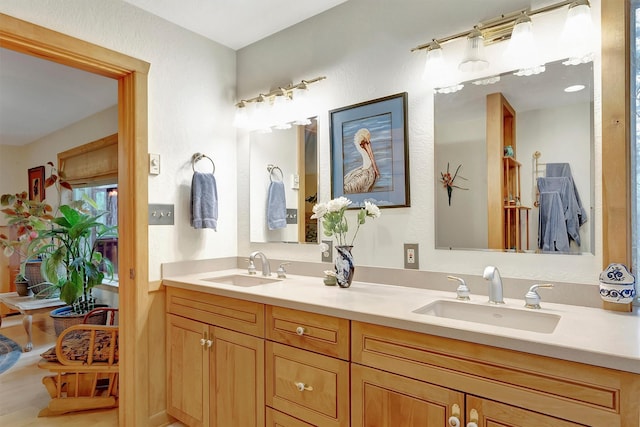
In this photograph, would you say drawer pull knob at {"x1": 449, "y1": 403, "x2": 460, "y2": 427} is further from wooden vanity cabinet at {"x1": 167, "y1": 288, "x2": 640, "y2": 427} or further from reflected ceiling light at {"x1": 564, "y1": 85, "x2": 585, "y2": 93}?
reflected ceiling light at {"x1": 564, "y1": 85, "x2": 585, "y2": 93}

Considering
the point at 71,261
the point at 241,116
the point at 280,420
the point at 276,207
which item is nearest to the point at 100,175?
the point at 71,261

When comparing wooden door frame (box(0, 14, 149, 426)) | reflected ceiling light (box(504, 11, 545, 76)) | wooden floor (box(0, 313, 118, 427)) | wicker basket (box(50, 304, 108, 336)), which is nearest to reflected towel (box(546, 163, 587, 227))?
reflected ceiling light (box(504, 11, 545, 76))

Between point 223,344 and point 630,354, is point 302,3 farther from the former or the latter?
point 630,354

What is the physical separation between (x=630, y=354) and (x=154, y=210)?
87.1 inches

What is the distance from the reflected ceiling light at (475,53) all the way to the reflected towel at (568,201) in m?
0.58

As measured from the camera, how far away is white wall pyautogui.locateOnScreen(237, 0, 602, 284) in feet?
4.97

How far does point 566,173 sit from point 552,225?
22 cm

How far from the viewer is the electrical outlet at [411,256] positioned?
1.82m

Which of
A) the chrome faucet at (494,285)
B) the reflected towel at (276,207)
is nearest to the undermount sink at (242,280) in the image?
the reflected towel at (276,207)

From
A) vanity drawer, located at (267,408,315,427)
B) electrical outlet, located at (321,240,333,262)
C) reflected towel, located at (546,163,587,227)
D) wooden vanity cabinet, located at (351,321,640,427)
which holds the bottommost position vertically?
vanity drawer, located at (267,408,315,427)

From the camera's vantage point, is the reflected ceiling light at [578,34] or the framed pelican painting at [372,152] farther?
the framed pelican painting at [372,152]

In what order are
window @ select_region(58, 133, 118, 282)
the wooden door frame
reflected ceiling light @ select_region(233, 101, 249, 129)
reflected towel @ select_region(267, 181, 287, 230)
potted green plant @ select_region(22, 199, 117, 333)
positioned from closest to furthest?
the wooden door frame → reflected towel @ select_region(267, 181, 287, 230) → reflected ceiling light @ select_region(233, 101, 249, 129) → potted green plant @ select_region(22, 199, 117, 333) → window @ select_region(58, 133, 118, 282)

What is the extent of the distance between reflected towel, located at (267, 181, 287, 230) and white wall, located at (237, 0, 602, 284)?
0.15m

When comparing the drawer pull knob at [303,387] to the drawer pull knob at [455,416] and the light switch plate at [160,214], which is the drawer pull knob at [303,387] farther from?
the light switch plate at [160,214]
